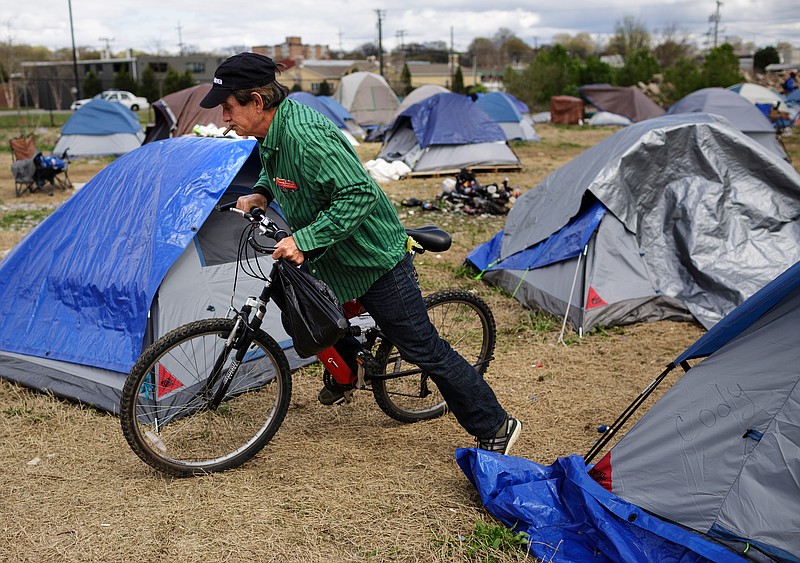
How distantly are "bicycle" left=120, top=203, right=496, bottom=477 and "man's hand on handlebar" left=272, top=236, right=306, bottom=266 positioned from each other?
27 cm

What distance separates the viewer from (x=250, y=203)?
3188 millimetres

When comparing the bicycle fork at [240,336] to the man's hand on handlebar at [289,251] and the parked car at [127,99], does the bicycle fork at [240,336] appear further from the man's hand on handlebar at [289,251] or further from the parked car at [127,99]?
the parked car at [127,99]

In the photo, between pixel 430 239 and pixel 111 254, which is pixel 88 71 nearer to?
pixel 111 254

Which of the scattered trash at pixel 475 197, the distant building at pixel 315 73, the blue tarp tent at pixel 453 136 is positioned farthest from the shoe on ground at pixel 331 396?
the distant building at pixel 315 73

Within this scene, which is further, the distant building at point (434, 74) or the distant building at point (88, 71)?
the distant building at point (434, 74)

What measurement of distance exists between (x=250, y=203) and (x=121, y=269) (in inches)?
46.9

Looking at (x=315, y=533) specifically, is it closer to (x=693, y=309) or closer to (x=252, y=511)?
(x=252, y=511)

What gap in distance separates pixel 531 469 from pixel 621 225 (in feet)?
10.0

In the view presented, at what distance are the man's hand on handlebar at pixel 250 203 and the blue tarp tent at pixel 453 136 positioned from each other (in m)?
10.5

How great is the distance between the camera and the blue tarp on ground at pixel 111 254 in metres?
3.89

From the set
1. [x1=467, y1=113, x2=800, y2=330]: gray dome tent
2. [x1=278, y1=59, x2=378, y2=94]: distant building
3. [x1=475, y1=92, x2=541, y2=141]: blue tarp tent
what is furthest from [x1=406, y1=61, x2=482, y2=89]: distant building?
[x1=467, y1=113, x2=800, y2=330]: gray dome tent

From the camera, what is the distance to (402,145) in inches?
581

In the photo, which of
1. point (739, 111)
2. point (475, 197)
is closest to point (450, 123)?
point (475, 197)

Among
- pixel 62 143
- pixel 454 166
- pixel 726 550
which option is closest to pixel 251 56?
pixel 726 550
